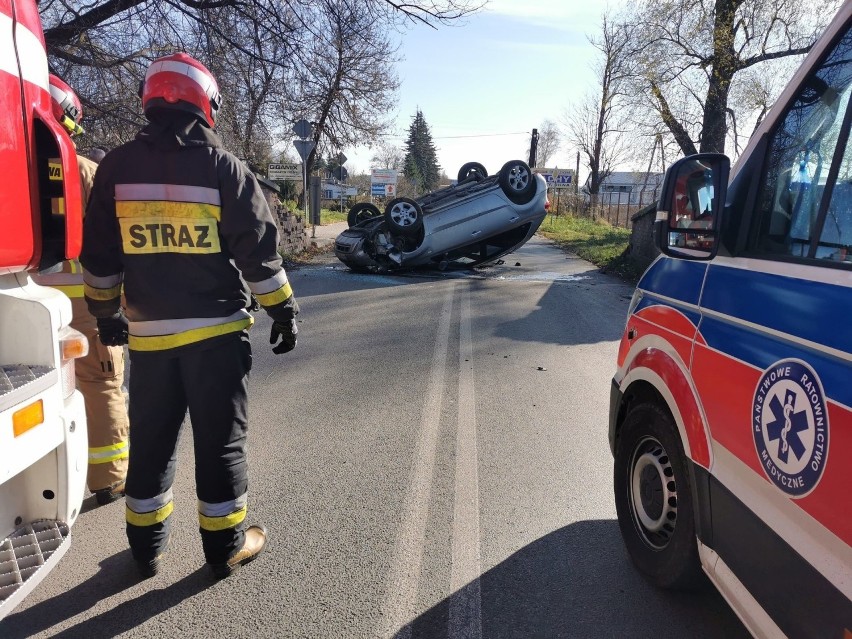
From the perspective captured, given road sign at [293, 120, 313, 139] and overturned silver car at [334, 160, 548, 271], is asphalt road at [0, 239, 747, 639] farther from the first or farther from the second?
road sign at [293, 120, 313, 139]

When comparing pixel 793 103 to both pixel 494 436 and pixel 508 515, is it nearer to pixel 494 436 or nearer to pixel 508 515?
pixel 508 515

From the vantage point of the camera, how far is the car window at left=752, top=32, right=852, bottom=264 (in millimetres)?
1771

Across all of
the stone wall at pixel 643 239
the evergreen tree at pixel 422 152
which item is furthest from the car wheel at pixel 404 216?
the evergreen tree at pixel 422 152

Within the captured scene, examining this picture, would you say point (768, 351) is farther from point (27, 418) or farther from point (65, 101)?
point (65, 101)

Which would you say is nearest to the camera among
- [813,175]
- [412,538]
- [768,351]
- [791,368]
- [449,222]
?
[791,368]

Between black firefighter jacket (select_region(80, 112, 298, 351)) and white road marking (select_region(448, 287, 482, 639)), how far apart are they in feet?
5.00

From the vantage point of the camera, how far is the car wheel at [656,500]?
7.85 ft

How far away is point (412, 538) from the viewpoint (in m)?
3.11

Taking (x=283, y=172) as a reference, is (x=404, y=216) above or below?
below

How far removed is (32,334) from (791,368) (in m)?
2.40

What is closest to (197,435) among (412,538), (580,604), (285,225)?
(412,538)

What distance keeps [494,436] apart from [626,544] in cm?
166

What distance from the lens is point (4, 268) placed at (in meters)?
1.98

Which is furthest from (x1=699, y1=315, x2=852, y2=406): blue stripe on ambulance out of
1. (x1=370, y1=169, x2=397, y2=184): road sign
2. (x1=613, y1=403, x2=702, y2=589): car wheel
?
(x1=370, y1=169, x2=397, y2=184): road sign
